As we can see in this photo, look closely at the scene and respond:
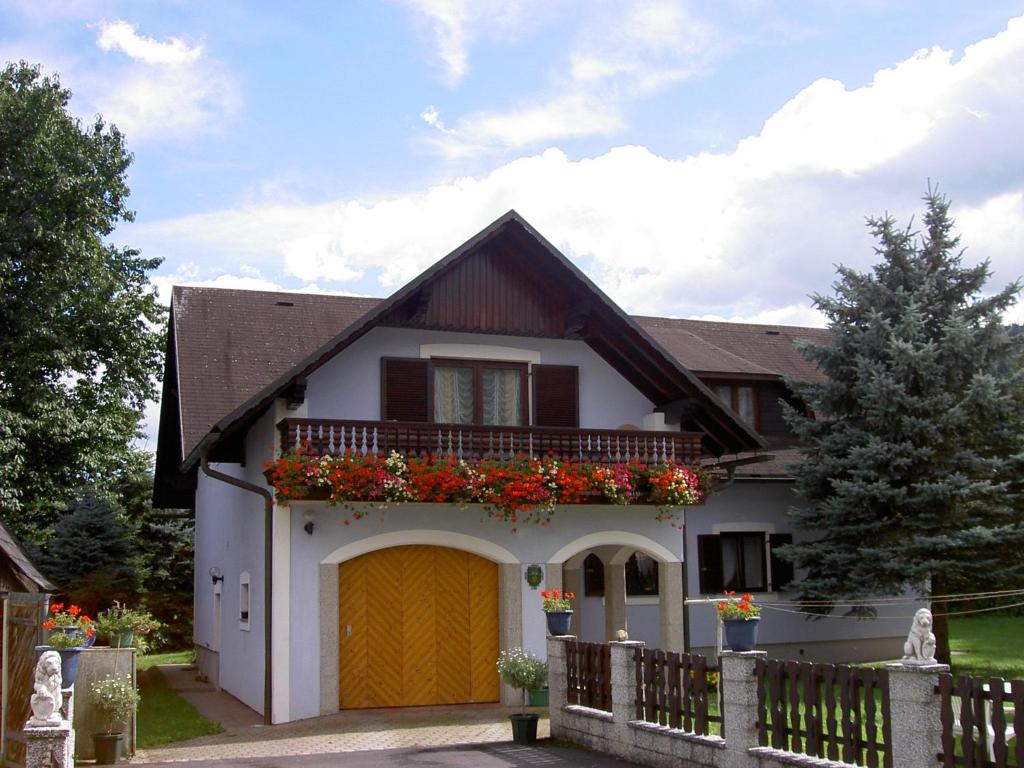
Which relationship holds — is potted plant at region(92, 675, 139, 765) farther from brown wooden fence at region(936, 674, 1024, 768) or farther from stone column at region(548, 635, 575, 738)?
brown wooden fence at region(936, 674, 1024, 768)

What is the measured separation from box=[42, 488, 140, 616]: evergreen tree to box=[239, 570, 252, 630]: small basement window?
10425 mm

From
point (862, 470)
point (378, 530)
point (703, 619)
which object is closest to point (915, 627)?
point (378, 530)

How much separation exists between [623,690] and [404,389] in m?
6.98

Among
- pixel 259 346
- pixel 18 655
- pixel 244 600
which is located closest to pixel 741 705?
pixel 18 655

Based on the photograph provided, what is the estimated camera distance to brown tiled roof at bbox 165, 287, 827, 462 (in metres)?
20.2

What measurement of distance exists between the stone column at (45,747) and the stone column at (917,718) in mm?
7822

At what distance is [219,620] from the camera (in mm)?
22828

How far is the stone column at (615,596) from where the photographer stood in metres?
21.1

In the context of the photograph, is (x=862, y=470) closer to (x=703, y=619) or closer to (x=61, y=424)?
(x=703, y=619)

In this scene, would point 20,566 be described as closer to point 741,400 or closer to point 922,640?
point 922,640

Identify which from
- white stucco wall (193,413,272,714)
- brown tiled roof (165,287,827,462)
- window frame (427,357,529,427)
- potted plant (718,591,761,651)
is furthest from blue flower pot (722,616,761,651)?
brown tiled roof (165,287,827,462)

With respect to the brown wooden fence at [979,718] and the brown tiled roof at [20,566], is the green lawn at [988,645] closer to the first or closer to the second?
the brown wooden fence at [979,718]

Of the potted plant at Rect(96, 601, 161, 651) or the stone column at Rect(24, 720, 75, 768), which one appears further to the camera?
the potted plant at Rect(96, 601, 161, 651)

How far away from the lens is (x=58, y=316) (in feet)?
96.2
